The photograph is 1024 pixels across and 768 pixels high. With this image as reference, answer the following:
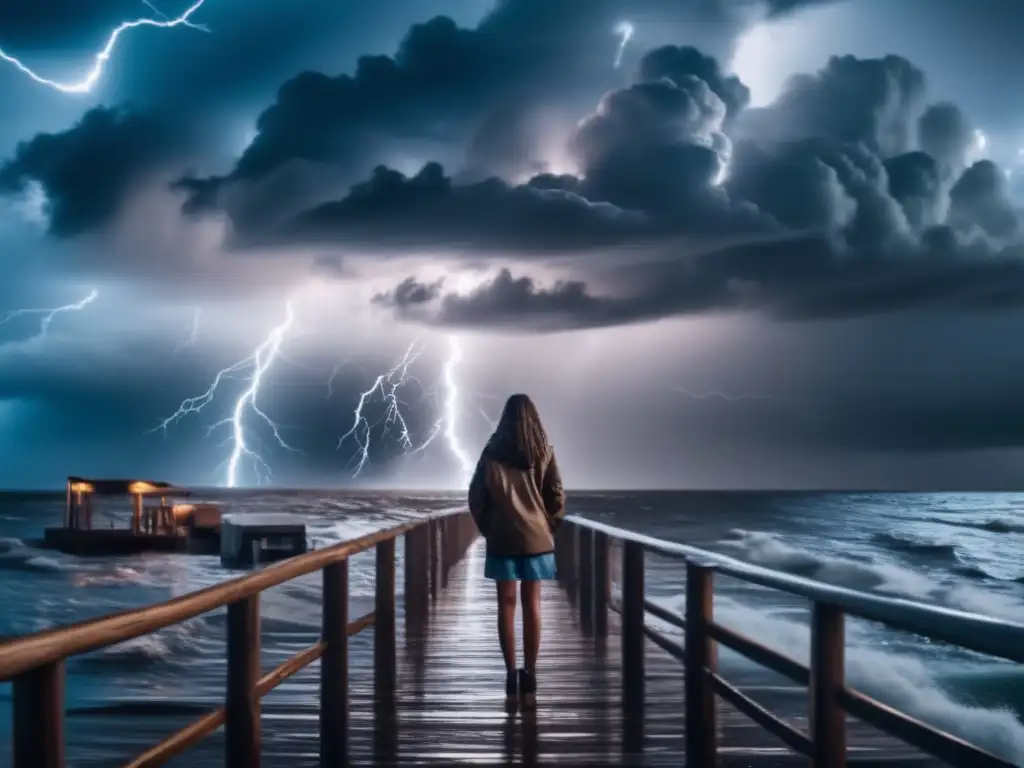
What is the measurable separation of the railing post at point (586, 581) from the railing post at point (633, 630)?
2785 millimetres

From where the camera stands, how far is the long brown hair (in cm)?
546

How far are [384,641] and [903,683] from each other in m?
10.3

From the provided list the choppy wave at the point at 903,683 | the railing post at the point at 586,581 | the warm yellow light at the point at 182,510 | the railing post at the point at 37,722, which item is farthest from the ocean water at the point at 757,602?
the warm yellow light at the point at 182,510

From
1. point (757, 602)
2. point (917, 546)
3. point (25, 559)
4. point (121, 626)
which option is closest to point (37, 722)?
point (121, 626)

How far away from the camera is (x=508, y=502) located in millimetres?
5480

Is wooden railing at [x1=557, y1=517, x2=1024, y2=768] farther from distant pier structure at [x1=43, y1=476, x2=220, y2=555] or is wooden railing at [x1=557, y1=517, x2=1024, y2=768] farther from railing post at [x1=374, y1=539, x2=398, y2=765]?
distant pier structure at [x1=43, y1=476, x2=220, y2=555]

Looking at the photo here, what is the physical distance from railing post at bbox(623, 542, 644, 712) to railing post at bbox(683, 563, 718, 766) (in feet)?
4.62

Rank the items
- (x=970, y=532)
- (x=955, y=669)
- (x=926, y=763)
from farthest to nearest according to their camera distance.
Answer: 1. (x=970, y=532)
2. (x=955, y=669)
3. (x=926, y=763)

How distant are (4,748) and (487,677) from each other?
9.99 feet

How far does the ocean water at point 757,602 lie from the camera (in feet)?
35.5

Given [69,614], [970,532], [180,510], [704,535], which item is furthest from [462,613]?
[970,532]

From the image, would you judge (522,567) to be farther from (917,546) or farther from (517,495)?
(917,546)

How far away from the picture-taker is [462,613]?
10.2 meters

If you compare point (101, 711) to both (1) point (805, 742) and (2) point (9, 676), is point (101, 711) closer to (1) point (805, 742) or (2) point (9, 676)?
(1) point (805, 742)
